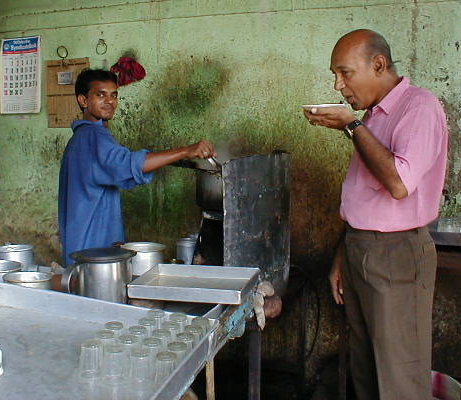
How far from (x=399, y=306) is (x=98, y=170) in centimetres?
143

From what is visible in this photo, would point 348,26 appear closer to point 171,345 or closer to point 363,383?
point 363,383

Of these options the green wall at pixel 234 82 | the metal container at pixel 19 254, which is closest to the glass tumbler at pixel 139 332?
the metal container at pixel 19 254

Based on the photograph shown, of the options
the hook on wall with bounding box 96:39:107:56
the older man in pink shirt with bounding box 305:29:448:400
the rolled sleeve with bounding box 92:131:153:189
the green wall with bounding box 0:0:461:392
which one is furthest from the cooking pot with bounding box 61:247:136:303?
the hook on wall with bounding box 96:39:107:56

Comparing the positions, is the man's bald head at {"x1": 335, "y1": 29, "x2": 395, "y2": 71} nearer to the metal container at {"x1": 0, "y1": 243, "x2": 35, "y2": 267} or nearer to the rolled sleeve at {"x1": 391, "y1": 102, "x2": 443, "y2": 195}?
the rolled sleeve at {"x1": 391, "y1": 102, "x2": 443, "y2": 195}

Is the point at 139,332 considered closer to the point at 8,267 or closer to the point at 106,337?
the point at 106,337

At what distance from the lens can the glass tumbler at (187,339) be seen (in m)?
1.31

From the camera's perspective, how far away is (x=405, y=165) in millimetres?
1945

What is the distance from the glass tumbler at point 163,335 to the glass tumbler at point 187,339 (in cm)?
3

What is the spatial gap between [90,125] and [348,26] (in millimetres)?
1821

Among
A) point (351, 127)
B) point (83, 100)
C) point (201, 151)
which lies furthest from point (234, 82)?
point (351, 127)

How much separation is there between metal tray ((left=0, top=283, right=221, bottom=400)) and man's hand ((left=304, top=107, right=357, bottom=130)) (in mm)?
878

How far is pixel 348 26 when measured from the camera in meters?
3.45

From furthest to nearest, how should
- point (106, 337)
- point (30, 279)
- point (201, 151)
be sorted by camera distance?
point (201, 151) < point (30, 279) < point (106, 337)

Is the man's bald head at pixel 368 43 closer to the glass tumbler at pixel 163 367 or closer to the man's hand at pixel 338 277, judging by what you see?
the man's hand at pixel 338 277
